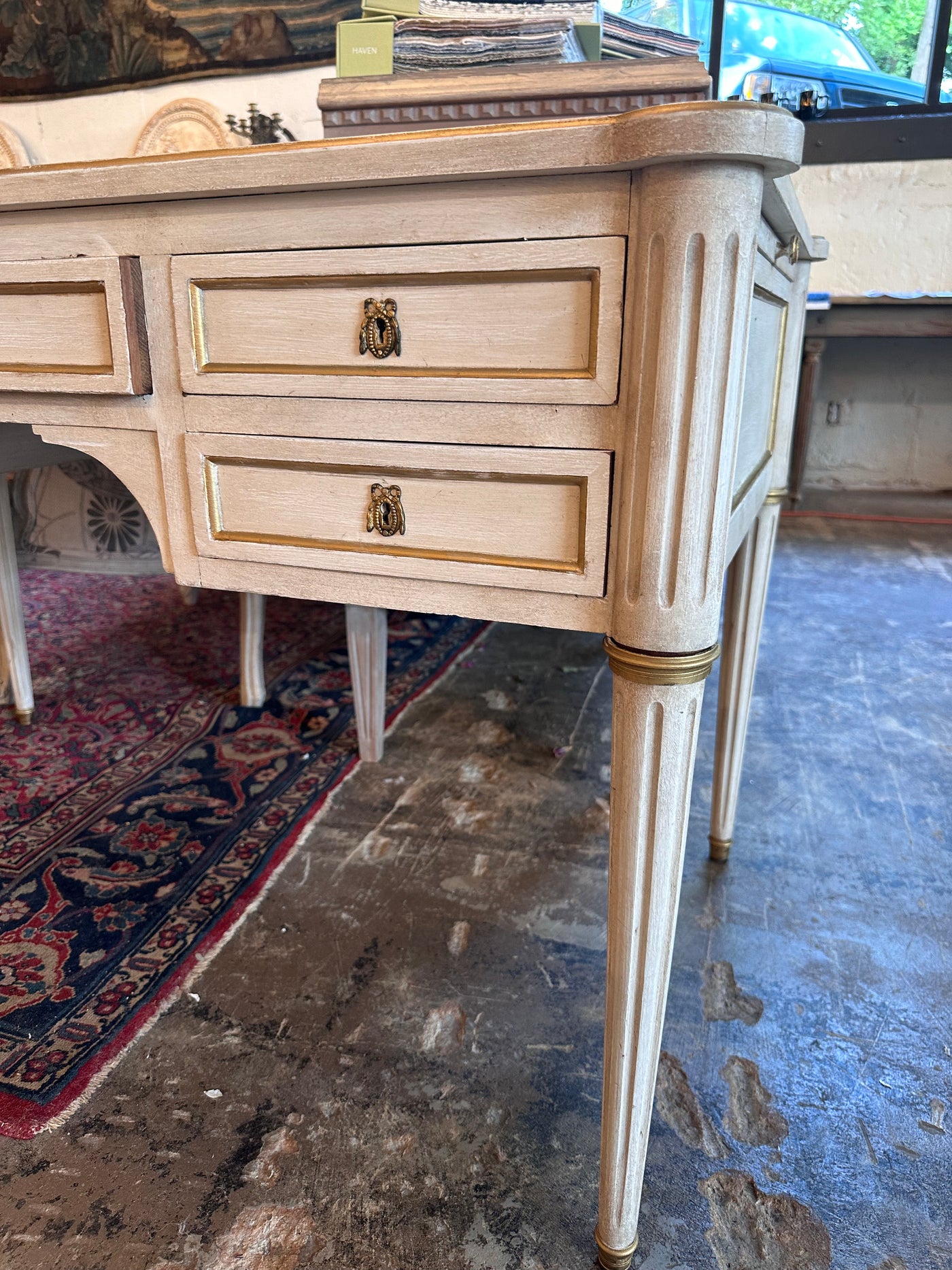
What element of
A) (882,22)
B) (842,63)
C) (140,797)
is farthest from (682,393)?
(882,22)

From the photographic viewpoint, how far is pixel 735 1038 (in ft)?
3.43

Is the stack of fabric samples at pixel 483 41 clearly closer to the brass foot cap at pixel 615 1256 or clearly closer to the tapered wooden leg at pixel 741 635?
the tapered wooden leg at pixel 741 635

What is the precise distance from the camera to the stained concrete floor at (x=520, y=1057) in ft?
2.69

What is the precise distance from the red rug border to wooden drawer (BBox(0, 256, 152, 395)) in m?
0.73

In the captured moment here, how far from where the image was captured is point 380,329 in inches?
28.5

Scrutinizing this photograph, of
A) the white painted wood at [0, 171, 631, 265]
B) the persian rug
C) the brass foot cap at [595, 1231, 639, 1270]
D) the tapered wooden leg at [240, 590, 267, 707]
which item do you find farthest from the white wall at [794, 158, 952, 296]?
the brass foot cap at [595, 1231, 639, 1270]

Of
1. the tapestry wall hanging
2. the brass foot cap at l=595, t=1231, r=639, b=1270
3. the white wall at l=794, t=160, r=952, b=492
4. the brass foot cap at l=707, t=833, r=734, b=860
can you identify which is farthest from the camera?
the white wall at l=794, t=160, r=952, b=492

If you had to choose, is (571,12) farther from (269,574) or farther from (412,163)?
(269,574)

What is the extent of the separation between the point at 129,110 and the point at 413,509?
2.64m

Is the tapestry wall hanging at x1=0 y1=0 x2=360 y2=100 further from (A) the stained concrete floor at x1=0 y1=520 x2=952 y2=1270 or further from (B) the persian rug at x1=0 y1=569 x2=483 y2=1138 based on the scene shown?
(A) the stained concrete floor at x1=0 y1=520 x2=952 y2=1270

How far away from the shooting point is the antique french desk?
0.61 metres

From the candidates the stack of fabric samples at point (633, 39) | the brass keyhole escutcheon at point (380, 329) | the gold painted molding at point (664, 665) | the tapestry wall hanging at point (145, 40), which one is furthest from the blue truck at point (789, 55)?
the gold painted molding at point (664, 665)

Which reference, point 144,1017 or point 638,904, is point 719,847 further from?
point 144,1017

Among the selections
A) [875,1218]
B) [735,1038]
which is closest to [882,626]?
[735,1038]
